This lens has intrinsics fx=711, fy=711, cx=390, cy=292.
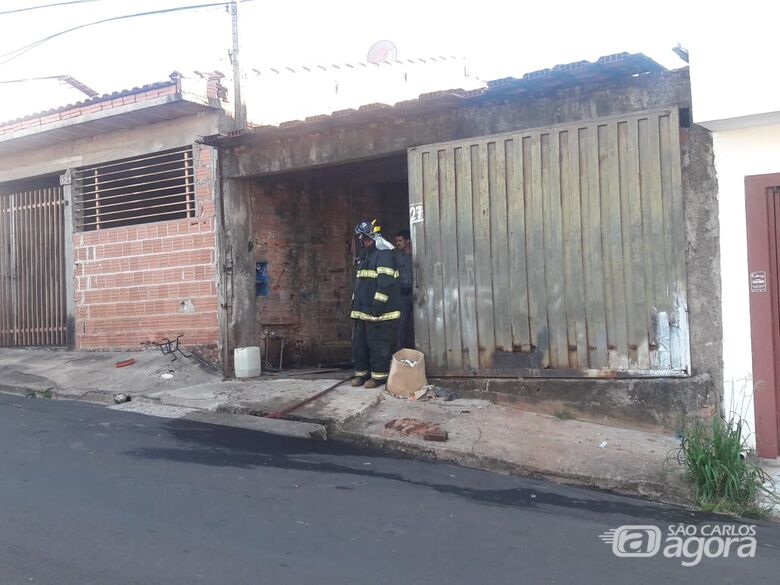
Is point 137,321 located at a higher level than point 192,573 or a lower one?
higher

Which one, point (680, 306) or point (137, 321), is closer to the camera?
point (680, 306)

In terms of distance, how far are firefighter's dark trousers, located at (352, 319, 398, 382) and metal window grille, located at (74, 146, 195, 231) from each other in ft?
11.4

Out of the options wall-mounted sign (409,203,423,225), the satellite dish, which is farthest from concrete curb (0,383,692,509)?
the satellite dish

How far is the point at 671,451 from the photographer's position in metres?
6.16

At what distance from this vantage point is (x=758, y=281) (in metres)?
6.55

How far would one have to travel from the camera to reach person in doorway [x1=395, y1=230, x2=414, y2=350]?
867 cm

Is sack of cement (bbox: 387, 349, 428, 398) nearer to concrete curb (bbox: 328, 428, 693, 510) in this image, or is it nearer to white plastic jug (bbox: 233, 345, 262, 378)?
concrete curb (bbox: 328, 428, 693, 510)

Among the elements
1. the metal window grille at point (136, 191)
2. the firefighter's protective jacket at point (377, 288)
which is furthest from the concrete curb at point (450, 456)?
the metal window grille at point (136, 191)

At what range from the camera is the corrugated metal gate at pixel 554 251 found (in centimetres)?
686

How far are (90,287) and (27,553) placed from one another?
26.0 ft

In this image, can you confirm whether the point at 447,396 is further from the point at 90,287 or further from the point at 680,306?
the point at 90,287

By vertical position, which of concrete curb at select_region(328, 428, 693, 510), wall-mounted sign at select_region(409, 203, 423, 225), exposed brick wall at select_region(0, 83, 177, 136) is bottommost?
concrete curb at select_region(328, 428, 693, 510)

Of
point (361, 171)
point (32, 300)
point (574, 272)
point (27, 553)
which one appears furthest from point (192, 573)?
point (32, 300)

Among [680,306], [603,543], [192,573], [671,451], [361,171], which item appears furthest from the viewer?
[361,171]
